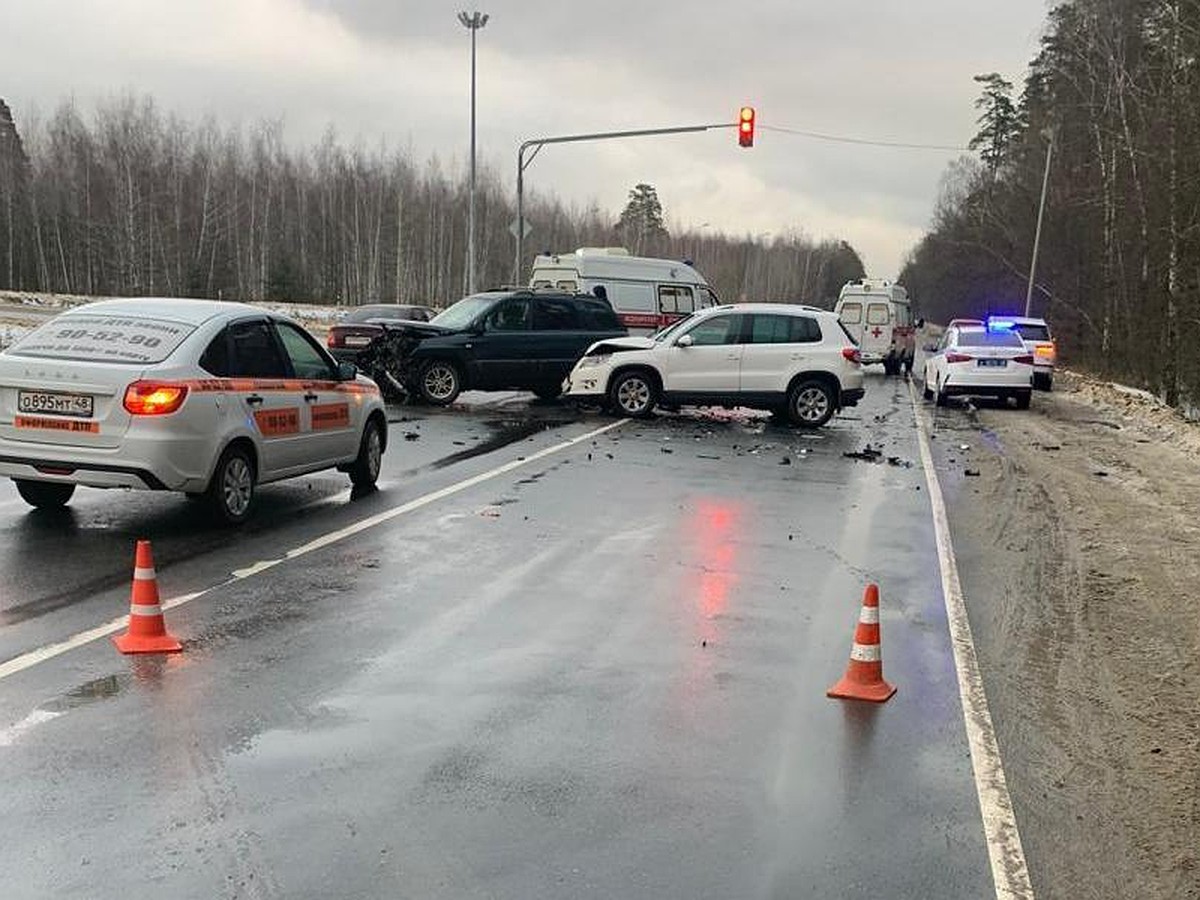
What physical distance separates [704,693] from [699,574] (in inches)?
94.2

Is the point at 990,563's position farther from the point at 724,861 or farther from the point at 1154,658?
the point at 724,861

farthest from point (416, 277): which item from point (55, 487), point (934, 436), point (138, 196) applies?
point (55, 487)

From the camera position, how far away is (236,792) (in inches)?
154

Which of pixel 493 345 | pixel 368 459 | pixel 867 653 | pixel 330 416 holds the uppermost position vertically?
pixel 493 345

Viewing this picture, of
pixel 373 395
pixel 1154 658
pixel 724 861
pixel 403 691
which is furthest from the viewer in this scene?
pixel 373 395

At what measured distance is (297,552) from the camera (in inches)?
303

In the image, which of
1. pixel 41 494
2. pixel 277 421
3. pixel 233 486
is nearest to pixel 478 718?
pixel 233 486

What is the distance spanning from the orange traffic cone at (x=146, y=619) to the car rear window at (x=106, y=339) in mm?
2863

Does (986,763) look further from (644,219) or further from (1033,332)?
(644,219)

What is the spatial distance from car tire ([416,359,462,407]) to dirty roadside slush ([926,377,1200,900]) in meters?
8.40

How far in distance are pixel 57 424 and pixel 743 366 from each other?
1142 cm

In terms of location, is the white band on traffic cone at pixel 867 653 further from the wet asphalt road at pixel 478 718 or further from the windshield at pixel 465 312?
the windshield at pixel 465 312

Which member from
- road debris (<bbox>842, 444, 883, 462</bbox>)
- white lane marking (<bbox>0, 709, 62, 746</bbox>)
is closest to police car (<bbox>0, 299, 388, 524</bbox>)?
white lane marking (<bbox>0, 709, 62, 746</bbox>)

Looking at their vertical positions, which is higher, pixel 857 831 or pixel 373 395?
pixel 373 395
